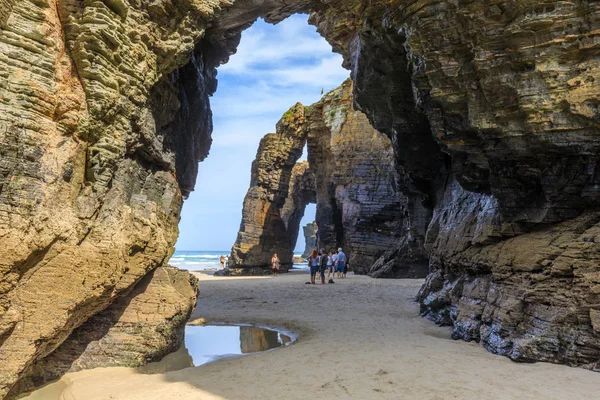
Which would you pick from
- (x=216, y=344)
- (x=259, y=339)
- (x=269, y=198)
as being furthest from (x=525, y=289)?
(x=269, y=198)

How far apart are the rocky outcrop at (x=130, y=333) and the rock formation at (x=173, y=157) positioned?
579mm

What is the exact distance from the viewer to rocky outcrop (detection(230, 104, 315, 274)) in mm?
33031

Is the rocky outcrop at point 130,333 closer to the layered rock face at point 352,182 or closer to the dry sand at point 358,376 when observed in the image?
the dry sand at point 358,376

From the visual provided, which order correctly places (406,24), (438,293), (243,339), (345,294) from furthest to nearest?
(345,294) < (438,293) < (243,339) < (406,24)

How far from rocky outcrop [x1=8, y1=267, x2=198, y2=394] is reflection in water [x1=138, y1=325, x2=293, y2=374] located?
11.7 inches

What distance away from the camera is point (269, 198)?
1366 inches

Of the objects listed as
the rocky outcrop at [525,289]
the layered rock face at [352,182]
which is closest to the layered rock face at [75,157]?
the rocky outcrop at [525,289]

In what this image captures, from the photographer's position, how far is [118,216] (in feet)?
23.9

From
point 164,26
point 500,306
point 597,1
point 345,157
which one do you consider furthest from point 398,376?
point 345,157

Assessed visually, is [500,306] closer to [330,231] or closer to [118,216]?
[118,216]

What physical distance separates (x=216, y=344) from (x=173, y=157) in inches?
191

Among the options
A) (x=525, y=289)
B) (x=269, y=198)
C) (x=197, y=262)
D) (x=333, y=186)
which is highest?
(x=333, y=186)

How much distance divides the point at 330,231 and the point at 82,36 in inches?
1153

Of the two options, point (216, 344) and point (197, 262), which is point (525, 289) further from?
point (197, 262)
